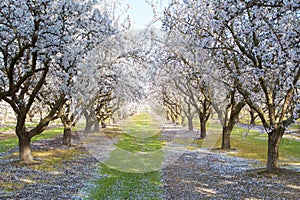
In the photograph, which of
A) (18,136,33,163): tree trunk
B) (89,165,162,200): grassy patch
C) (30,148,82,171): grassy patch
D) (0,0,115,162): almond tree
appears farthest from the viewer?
(18,136,33,163): tree trunk

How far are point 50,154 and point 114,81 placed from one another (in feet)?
23.3

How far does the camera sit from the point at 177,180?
13734 mm

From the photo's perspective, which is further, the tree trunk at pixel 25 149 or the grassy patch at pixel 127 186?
the tree trunk at pixel 25 149

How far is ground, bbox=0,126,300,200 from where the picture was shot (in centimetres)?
1110

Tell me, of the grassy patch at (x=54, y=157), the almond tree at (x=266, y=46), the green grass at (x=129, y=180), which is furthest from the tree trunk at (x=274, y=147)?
the grassy patch at (x=54, y=157)

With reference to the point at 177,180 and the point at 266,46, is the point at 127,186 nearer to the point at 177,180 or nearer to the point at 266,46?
the point at 177,180

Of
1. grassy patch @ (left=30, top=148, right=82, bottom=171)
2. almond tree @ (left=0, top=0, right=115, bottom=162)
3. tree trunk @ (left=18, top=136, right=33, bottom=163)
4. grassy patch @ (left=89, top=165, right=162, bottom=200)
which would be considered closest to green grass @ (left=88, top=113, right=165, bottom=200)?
grassy patch @ (left=89, top=165, right=162, bottom=200)

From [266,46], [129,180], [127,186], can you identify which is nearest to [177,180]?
[129,180]

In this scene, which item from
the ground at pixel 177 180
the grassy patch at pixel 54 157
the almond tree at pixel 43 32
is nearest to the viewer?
the ground at pixel 177 180

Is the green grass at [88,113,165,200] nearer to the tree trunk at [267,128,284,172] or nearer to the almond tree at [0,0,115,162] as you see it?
the almond tree at [0,0,115,162]

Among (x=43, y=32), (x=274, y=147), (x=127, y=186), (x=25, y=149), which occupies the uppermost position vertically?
(x=43, y=32)

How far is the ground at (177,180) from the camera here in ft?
36.4

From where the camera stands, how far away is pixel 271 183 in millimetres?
12734

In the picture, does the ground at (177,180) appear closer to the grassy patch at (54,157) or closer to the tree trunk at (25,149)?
the grassy patch at (54,157)
